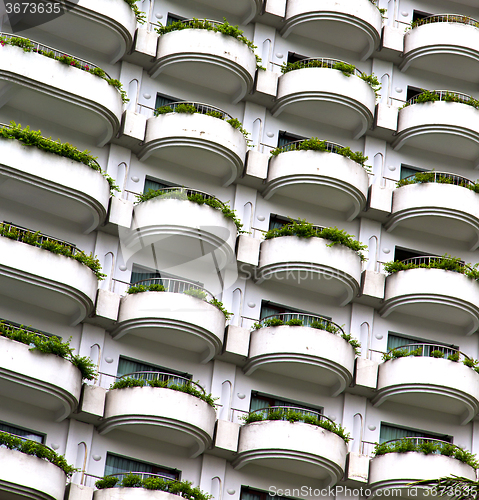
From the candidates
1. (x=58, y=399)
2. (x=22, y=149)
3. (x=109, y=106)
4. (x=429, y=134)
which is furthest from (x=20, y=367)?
(x=429, y=134)

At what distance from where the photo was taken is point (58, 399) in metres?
29.0

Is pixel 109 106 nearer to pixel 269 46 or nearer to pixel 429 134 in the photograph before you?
pixel 269 46

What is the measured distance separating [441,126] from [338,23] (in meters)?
5.84

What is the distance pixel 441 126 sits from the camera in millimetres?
36750

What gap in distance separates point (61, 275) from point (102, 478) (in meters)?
6.41

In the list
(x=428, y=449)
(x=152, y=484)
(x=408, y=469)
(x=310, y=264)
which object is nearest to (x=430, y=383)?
(x=428, y=449)

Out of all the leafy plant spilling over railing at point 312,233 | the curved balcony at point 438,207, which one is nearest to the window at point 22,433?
the leafy plant spilling over railing at point 312,233

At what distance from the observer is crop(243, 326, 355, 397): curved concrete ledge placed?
31.9 meters

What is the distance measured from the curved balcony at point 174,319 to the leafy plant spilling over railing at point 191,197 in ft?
9.76

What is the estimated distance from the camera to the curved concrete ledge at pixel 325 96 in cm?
3622

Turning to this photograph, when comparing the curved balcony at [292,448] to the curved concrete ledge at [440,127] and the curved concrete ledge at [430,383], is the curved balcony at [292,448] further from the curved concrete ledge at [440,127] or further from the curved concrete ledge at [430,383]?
the curved concrete ledge at [440,127]

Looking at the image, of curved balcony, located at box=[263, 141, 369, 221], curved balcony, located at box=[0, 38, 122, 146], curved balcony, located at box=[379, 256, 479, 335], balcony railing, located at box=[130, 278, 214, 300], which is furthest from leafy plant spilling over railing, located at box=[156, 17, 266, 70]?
curved balcony, located at box=[379, 256, 479, 335]

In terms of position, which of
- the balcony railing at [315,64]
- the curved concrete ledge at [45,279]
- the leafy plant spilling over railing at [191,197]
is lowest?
the curved concrete ledge at [45,279]

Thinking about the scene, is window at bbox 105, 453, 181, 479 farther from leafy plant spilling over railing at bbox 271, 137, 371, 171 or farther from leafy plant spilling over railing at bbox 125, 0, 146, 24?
Result: leafy plant spilling over railing at bbox 125, 0, 146, 24
